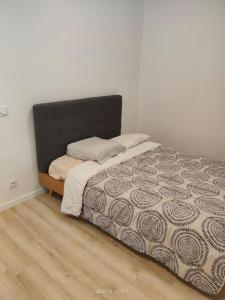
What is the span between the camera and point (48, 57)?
240 cm

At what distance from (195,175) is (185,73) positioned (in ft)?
4.67

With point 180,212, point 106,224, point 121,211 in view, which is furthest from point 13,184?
point 180,212

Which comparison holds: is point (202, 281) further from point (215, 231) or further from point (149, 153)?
point (149, 153)

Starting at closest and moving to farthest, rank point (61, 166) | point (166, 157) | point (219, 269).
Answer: point (219, 269) < point (61, 166) < point (166, 157)

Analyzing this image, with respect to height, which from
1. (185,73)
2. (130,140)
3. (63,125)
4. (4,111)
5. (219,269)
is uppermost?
(185,73)

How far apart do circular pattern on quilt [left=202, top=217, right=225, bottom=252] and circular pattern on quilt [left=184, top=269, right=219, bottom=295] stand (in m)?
0.22

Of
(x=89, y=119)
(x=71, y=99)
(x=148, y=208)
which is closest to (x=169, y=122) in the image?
(x=89, y=119)

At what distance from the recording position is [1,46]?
2049 millimetres

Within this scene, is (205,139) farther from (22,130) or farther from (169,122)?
(22,130)

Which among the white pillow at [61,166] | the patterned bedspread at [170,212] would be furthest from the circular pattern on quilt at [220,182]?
the white pillow at [61,166]

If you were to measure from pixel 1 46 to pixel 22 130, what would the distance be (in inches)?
30.4
